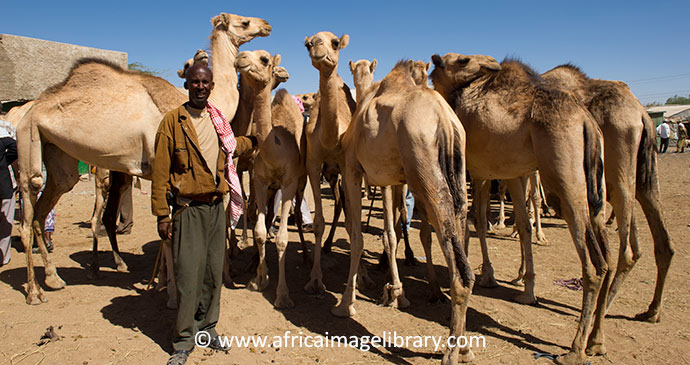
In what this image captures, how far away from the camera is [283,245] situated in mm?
5355

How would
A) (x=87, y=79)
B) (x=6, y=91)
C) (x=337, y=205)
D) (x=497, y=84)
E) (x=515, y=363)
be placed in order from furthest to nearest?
(x=6, y=91) < (x=337, y=205) < (x=87, y=79) < (x=497, y=84) < (x=515, y=363)

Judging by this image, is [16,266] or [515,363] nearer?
[515,363]

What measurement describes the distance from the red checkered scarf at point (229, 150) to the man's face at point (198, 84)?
0.24m

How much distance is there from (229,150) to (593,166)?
3459 millimetres

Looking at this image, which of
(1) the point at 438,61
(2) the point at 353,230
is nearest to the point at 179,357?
(2) the point at 353,230

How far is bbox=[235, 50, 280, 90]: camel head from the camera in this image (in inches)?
188

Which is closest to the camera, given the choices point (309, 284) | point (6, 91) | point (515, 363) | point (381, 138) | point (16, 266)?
point (515, 363)

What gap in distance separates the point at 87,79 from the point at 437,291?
497 cm

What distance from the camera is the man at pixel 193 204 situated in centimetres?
376

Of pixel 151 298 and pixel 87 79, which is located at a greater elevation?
pixel 87 79

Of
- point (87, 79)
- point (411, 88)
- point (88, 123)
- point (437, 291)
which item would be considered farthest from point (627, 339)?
point (87, 79)

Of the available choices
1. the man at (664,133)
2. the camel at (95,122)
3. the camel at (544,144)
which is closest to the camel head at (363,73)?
the camel at (544,144)

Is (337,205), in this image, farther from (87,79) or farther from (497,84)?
(87,79)

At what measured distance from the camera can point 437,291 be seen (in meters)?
5.21
